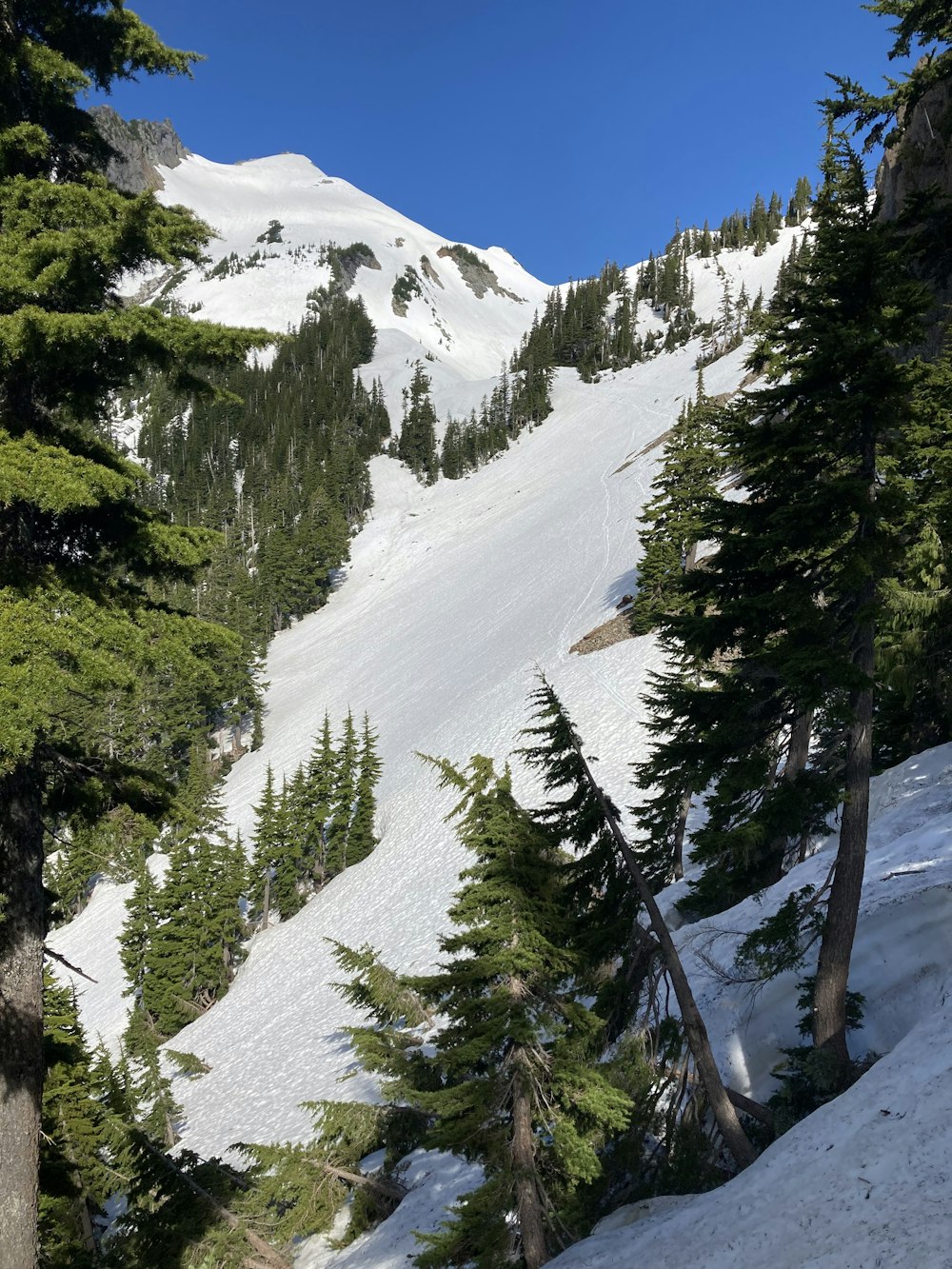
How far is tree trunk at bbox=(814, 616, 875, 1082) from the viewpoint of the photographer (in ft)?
28.1

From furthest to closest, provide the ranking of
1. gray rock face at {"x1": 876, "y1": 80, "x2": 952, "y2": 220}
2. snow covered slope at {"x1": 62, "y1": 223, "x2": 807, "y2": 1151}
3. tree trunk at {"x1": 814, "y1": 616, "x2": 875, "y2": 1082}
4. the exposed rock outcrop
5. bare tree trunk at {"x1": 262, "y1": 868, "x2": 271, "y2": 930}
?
1. bare tree trunk at {"x1": 262, "y1": 868, "x2": 271, "y2": 930}
2. snow covered slope at {"x1": 62, "y1": 223, "x2": 807, "y2": 1151}
3. gray rock face at {"x1": 876, "y1": 80, "x2": 952, "y2": 220}
4. the exposed rock outcrop
5. tree trunk at {"x1": 814, "y1": 616, "x2": 875, "y2": 1082}

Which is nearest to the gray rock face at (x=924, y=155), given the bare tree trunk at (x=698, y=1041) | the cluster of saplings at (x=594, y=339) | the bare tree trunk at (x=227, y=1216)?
the bare tree trunk at (x=698, y=1041)

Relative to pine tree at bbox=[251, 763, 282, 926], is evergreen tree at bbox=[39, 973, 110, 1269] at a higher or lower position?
higher

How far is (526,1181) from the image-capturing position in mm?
8516

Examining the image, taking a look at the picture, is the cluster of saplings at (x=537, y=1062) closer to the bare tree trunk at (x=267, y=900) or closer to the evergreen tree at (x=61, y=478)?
the evergreen tree at (x=61, y=478)

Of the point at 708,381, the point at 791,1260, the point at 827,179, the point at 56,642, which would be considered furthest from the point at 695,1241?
the point at 708,381

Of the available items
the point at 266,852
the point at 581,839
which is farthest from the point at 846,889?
the point at 266,852

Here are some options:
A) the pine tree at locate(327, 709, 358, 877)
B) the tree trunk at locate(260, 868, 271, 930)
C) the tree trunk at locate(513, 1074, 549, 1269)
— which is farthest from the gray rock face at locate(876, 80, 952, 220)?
the tree trunk at locate(260, 868, 271, 930)

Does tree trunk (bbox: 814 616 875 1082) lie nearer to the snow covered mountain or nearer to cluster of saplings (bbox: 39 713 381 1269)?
the snow covered mountain

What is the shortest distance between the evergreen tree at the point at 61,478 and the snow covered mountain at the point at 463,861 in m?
1.55

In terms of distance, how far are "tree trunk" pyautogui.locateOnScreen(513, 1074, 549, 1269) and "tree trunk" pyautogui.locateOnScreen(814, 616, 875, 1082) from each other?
12.6 feet

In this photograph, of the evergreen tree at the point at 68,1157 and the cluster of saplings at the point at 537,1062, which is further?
the evergreen tree at the point at 68,1157

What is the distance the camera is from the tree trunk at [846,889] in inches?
338

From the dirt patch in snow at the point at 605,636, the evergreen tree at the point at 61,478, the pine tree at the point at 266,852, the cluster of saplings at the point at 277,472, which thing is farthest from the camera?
the cluster of saplings at the point at 277,472
